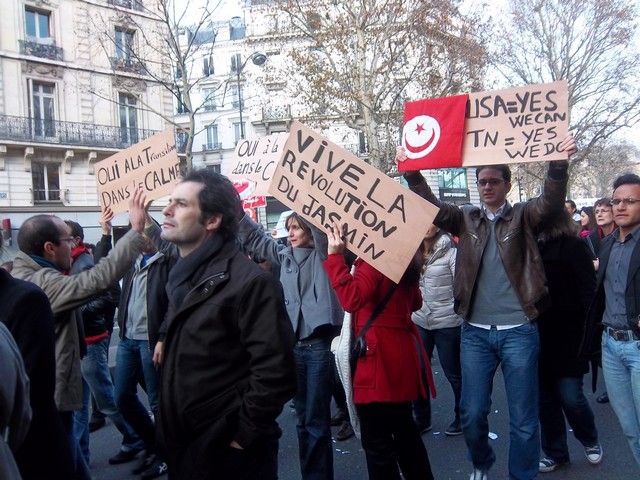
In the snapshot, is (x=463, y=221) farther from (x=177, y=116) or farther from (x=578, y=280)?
(x=177, y=116)

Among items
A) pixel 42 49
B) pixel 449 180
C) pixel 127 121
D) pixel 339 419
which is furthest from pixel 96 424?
pixel 449 180

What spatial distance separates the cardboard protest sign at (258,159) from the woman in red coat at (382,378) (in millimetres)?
2360

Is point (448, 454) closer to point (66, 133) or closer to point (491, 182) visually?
point (491, 182)

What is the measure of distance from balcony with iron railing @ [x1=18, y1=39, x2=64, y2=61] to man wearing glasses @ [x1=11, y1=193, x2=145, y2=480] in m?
28.0

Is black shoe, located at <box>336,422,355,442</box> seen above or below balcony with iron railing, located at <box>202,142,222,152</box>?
below

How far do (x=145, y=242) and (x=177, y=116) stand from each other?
4854cm

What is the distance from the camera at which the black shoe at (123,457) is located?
4.93m

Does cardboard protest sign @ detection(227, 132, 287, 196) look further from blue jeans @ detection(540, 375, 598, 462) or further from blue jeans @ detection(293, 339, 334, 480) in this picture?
blue jeans @ detection(540, 375, 598, 462)

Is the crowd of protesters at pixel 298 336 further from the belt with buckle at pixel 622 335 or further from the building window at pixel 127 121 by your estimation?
the building window at pixel 127 121

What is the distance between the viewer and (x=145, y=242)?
3299 millimetres

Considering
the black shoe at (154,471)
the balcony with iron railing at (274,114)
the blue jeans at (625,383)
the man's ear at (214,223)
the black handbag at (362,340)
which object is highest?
the balcony with iron railing at (274,114)

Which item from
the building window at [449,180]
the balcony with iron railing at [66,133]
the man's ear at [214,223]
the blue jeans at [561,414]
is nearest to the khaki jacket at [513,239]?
the blue jeans at [561,414]

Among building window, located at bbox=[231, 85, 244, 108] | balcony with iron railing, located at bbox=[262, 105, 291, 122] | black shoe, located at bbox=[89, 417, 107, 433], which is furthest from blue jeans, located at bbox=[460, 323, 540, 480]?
building window, located at bbox=[231, 85, 244, 108]

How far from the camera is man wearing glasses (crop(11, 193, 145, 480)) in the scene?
3.13 meters
